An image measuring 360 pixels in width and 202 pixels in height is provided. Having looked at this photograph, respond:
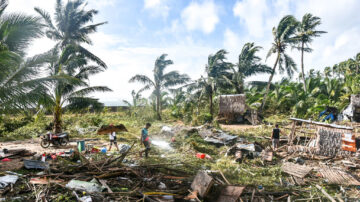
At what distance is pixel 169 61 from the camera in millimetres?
19094

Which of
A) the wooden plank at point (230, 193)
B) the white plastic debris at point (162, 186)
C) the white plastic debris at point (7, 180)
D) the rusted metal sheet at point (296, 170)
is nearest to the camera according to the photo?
the wooden plank at point (230, 193)

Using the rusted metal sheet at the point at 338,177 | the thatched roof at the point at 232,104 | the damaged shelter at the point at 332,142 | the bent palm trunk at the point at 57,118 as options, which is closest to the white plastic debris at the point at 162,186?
the rusted metal sheet at the point at 338,177

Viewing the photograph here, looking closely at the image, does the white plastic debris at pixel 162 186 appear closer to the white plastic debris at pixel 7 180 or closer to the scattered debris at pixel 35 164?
the white plastic debris at pixel 7 180

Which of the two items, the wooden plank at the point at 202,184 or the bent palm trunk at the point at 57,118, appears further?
the bent palm trunk at the point at 57,118

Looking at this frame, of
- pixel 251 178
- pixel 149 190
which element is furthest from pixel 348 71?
pixel 149 190

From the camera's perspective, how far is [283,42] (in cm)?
1828

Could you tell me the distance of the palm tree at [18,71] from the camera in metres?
6.41

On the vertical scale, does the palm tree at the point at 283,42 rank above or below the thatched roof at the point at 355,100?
above

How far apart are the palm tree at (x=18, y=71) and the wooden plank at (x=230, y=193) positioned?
627 cm

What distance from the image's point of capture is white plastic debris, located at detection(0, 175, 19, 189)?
445 cm

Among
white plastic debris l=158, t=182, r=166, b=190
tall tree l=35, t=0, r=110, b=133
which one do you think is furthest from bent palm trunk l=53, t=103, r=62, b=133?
white plastic debris l=158, t=182, r=166, b=190

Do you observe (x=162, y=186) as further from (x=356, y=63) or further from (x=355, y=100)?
(x=356, y=63)

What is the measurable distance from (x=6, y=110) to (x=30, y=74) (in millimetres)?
1298

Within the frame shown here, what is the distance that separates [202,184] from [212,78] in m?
14.1
